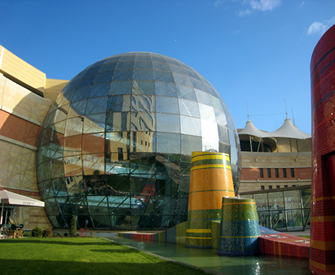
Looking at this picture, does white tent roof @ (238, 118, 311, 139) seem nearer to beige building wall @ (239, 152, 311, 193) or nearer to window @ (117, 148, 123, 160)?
beige building wall @ (239, 152, 311, 193)

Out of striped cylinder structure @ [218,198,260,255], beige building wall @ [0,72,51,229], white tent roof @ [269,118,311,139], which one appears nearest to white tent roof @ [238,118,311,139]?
white tent roof @ [269,118,311,139]

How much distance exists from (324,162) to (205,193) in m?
6.48

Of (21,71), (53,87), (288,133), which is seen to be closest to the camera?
(21,71)

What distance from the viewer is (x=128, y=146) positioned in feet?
51.8

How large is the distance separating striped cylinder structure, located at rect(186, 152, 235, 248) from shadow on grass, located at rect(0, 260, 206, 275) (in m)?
4.67

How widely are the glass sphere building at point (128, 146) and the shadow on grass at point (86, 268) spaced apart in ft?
29.3

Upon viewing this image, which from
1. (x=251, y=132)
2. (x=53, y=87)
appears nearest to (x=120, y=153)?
(x=53, y=87)

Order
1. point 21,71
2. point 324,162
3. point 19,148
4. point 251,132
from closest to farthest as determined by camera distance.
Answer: point 324,162 → point 19,148 → point 21,71 → point 251,132

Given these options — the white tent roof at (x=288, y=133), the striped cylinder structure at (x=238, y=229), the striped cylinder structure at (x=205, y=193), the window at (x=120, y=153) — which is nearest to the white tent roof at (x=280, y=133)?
the white tent roof at (x=288, y=133)

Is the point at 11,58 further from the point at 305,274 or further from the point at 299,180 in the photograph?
the point at 299,180

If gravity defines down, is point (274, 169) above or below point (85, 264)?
above

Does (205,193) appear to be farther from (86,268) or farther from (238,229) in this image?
(86,268)

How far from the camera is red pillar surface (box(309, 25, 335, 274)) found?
5562mm

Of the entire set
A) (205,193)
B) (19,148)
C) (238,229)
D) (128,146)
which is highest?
(19,148)
